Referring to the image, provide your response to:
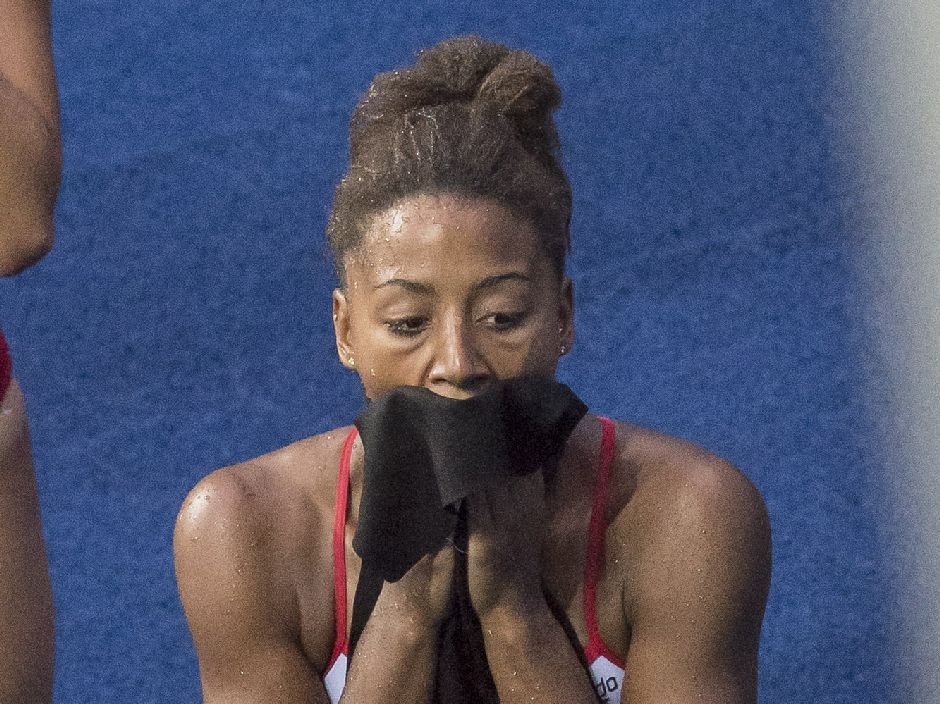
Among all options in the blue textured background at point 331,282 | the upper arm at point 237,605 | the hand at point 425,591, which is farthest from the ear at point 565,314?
the blue textured background at point 331,282

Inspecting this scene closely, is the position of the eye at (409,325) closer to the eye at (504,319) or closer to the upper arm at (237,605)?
the eye at (504,319)

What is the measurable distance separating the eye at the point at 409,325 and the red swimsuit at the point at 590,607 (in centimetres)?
21

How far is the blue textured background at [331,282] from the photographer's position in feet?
7.68

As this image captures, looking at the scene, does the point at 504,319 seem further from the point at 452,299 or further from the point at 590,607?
the point at 590,607

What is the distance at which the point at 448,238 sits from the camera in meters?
1.42

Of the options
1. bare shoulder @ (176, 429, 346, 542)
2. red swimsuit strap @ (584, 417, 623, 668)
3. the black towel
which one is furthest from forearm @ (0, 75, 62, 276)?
red swimsuit strap @ (584, 417, 623, 668)

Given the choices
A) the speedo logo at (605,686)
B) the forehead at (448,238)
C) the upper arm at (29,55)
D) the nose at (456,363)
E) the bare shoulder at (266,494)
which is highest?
the upper arm at (29,55)

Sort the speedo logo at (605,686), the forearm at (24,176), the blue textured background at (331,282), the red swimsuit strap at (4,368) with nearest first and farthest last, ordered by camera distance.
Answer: the forearm at (24,176)
the red swimsuit strap at (4,368)
the speedo logo at (605,686)
the blue textured background at (331,282)

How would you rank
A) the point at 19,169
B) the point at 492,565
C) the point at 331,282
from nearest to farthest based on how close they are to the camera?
the point at 19,169 < the point at 492,565 < the point at 331,282

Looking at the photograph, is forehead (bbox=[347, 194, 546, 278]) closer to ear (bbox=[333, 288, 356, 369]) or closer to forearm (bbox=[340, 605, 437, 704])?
ear (bbox=[333, 288, 356, 369])

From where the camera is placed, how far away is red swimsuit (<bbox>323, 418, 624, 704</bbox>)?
1538mm

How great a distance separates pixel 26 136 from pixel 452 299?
0.45 meters

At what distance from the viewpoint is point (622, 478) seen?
5.15 ft

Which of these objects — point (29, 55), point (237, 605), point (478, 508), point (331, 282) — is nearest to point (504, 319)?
point (478, 508)
